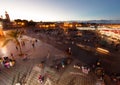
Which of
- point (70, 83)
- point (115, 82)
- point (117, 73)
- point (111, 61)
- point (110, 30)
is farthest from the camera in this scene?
point (110, 30)

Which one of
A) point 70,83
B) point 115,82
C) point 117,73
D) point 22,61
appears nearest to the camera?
point 70,83

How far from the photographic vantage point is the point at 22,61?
23281 mm

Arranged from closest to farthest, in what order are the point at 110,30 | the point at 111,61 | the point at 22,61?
1. the point at 22,61
2. the point at 111,61
3. the point at 110,30

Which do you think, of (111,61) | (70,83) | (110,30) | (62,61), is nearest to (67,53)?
(62,61)

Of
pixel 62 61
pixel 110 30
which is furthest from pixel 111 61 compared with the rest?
pixel 110 30

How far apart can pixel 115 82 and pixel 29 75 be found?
1119 cm

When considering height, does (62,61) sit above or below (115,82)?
above

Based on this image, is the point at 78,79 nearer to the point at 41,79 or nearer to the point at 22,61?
the point at 41,79

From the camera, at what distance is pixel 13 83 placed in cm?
1777

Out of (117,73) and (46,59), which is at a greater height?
(46,59)

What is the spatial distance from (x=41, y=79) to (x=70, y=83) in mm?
3580

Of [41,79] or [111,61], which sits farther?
[111,61]

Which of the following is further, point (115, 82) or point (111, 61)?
point (111, 61)

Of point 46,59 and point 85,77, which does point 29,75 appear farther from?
point 85,77
